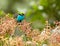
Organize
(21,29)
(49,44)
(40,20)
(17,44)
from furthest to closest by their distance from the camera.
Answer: (40,20)
(21,29)
(49,44)
(17,44)

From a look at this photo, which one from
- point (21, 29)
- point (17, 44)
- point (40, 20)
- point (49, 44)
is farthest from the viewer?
point (40, 20)

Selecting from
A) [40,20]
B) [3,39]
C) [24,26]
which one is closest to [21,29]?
[24,26]

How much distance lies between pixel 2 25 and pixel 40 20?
349 cm

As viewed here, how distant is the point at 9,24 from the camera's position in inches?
93.6

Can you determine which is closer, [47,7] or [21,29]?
[21,29]

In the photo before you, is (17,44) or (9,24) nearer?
(17,44)

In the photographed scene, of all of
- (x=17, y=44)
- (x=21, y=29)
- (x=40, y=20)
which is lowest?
(x=17, y=44)

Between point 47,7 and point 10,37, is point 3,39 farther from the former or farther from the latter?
point 47,7

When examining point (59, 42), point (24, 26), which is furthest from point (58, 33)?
point (24, 26)

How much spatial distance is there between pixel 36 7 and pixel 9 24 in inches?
141

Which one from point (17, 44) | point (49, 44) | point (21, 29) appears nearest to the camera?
point (17, 44)

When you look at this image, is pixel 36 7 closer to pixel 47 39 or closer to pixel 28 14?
pixel 28 14

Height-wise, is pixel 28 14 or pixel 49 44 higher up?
pixel 28 14

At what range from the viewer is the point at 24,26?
8.04 ft
